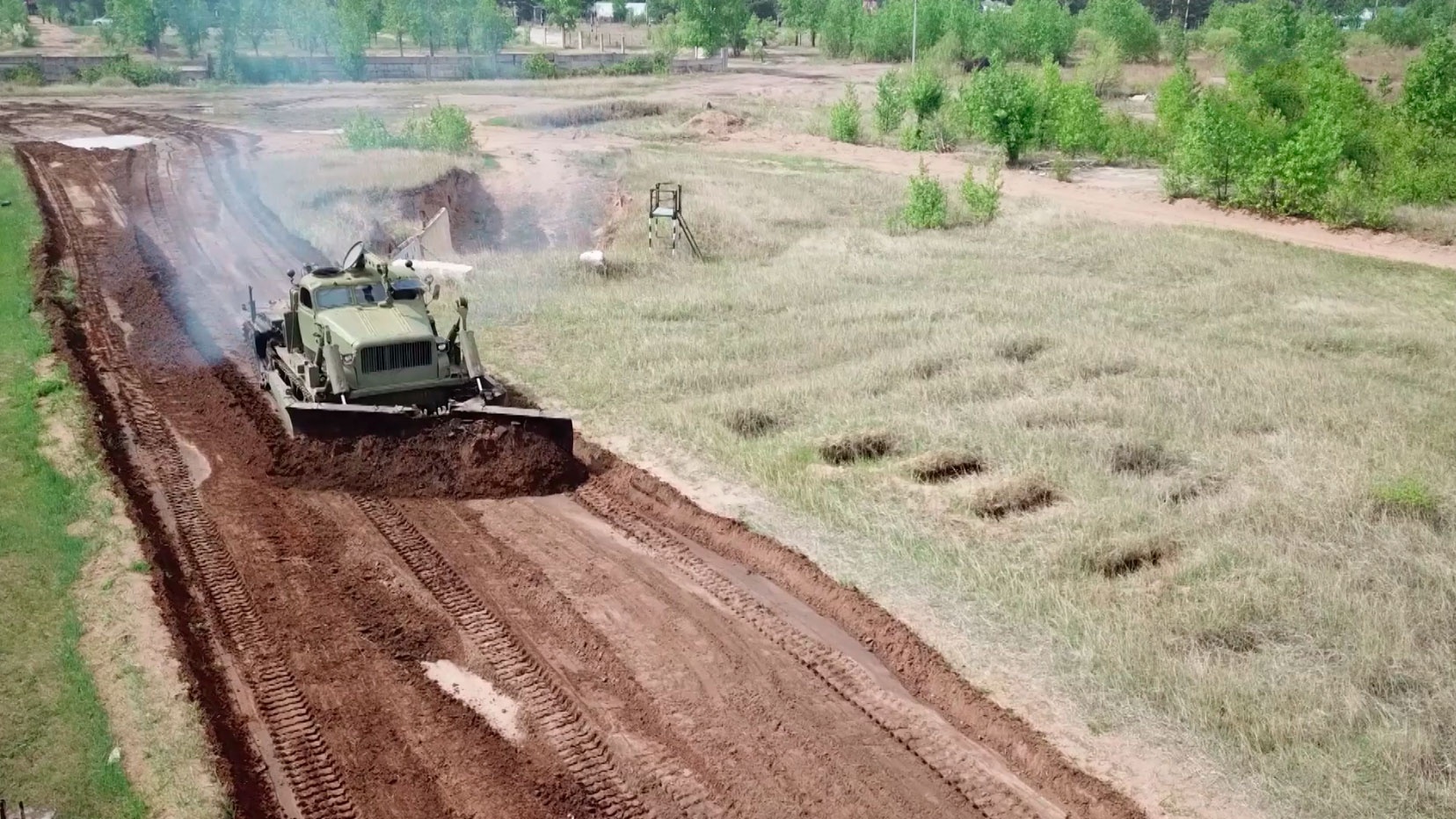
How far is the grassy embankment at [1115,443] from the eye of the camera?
10266 mm

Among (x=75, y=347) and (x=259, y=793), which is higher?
(x=75, y=347)

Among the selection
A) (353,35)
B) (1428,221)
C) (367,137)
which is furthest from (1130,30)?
(367,137)

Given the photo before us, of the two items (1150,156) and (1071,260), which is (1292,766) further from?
(1150,156)

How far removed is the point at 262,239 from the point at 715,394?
14851 millimetres

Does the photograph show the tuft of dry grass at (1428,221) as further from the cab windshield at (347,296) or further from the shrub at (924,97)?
the cab windshield at (347,296)

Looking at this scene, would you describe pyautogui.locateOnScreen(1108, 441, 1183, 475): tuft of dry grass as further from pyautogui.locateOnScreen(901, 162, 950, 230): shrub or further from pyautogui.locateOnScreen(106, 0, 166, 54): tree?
pyautogui.locateOnScreen(106, 0, 166, 54): tree

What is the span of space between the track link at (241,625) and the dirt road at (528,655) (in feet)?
0.09

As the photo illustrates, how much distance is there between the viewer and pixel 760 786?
29.3 feet

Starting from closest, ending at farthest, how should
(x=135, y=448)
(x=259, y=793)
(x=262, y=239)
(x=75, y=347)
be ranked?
1. (x=259, y=793)
2. (x=135, y=448)
3. (x=75, y=347)
4. (x=262, y=239)

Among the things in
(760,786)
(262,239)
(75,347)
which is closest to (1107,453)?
(760,786)

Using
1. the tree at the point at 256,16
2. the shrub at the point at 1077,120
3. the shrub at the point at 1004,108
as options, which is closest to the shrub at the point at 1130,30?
the shrub at the point at 1077,120

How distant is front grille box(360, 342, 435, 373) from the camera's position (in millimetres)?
14586

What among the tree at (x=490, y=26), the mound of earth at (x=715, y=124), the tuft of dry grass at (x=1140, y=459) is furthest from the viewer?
the tree at (x=490, y=26)

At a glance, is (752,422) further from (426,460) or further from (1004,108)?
(1004,108)
